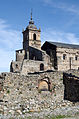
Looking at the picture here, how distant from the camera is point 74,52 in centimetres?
5125

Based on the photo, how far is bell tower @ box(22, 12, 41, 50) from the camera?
177 ft

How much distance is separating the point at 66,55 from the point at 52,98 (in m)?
34.0

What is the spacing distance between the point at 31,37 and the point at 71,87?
37943 mm

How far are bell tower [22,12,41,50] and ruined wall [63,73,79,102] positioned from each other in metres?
36.0

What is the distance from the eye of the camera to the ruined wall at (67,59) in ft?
161

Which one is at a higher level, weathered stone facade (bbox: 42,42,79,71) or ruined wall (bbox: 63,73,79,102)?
weathered stone facade (bbox: 42,42,79,71)

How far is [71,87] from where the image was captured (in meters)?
17.9

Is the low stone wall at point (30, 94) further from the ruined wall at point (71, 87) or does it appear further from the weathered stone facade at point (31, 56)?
the weathered stone facade at point (31, 56)

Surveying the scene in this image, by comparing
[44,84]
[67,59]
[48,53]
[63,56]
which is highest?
[48,53]

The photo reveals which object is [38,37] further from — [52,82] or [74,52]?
[52,82]

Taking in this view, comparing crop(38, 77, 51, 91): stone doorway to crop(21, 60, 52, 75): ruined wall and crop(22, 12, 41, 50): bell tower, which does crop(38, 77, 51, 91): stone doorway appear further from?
crop(22, 12, 41, 50): bell tower

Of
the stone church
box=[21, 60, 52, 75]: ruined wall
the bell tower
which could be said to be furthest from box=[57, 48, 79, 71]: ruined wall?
the bell tower

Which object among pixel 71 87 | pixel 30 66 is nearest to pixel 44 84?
pixel 71 87

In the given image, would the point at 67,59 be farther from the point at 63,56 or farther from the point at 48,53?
the point at 48,53
